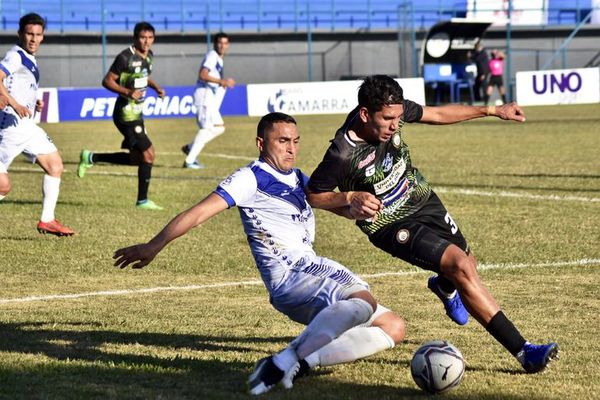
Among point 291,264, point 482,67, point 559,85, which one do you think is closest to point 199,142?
point 291,264

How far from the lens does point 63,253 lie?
10750mm

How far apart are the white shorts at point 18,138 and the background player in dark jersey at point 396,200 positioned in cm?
588

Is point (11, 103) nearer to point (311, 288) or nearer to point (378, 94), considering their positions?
point (378, 94)

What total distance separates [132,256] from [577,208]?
8649 millimetres

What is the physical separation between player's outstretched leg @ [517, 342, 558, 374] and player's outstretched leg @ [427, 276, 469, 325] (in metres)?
0.86

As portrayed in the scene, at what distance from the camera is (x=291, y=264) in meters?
5.95

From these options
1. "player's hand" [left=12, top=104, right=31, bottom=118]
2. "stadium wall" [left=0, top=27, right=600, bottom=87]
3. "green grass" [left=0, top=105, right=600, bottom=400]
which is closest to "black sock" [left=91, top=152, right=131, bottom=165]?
"green grass" [left=0, top=105, right=600, bottom=400]

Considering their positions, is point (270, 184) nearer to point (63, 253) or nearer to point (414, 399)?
point (414, 399)

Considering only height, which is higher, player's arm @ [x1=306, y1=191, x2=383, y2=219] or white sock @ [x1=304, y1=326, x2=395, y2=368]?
player's arm @ [x1=306, y1=191, x2=383, y2=219]

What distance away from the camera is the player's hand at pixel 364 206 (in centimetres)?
561

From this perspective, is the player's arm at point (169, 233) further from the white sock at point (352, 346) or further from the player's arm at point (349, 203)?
the white sock at point (352, 346)

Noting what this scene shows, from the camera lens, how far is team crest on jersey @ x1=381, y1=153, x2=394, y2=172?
20.8ft

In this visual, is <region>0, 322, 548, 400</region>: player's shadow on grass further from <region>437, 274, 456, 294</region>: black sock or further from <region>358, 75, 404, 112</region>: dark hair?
<region>358, 75, 404, 112</region>: dark hair

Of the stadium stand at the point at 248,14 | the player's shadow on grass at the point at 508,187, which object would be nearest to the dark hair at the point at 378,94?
the player's shadow on grass at the point at 508,187
